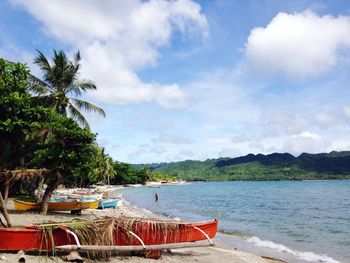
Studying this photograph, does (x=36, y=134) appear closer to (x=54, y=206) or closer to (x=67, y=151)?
(x=67, y=151)

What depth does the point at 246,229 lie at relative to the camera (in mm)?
26656

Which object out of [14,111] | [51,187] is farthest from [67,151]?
[14,111]

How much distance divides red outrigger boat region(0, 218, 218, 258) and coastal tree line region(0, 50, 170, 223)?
95.3 inches

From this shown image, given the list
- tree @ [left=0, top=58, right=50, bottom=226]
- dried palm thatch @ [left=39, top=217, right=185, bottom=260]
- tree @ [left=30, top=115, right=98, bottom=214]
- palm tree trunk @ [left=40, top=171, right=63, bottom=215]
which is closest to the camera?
dried palm thatch @ [left=39, top=217, right=185, bottom=260]

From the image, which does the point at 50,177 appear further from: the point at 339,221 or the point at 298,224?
the point at 339,221

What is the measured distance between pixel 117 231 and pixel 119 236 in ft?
0.64

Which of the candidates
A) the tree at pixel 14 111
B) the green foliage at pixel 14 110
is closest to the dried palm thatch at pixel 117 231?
the tree at pixel 14 111

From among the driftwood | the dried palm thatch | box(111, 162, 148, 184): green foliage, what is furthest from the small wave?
box(111, 162, 148, 184): green foliage

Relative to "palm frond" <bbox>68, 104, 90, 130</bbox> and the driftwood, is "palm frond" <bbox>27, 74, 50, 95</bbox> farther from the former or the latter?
the driftwood

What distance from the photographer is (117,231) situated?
11.9 m

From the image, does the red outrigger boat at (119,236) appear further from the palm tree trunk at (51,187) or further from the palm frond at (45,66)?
the palm frond at (45,66)

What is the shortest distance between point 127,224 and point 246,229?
54.7 feet

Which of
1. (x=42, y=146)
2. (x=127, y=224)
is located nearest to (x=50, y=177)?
(x=42, y=146)

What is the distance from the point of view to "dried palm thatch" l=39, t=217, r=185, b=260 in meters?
11.1
